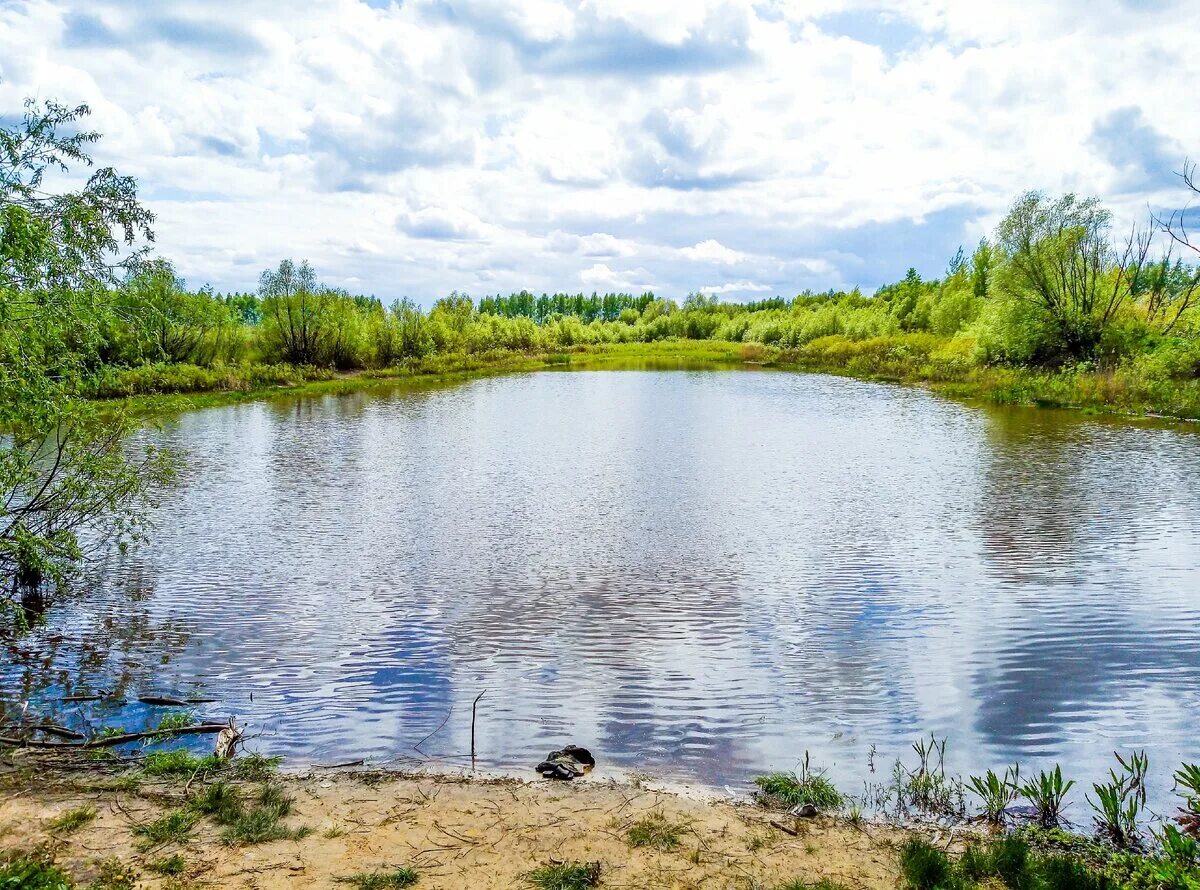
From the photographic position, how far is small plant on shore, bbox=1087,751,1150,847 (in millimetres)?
6707

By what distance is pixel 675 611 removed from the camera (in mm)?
13031

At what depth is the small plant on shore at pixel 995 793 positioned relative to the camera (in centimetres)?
709

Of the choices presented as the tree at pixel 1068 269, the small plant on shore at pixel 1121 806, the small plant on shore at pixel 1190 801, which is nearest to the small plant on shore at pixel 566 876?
the small plant on shore at pixel 1121 806

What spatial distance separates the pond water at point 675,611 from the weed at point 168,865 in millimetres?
2137

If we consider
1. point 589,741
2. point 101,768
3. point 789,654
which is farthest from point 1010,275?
point 101,768

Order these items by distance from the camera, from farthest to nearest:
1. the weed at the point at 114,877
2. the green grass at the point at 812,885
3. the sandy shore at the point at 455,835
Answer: the sandy shore at the point at 455,835 < the green grass at the point at 812,885 < the weed at the point at 114,877

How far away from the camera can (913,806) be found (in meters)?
7.34

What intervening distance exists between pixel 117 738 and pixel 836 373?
7660cm

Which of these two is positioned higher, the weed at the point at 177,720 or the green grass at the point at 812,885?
the green grass at the point at 812,885

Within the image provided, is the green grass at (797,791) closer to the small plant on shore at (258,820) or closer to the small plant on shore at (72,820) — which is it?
the small plant on shore at (258,820)

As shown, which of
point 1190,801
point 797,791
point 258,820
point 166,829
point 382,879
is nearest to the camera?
point 382,879

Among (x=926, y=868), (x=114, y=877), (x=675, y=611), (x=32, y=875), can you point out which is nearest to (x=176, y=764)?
(x=114, y=877)

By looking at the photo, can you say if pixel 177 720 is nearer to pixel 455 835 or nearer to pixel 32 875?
pixel 32 875

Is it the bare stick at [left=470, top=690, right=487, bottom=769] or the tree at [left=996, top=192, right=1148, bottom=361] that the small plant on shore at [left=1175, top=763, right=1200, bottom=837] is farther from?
the tree at [left=996, top=192, right=1148, bottom=361]
